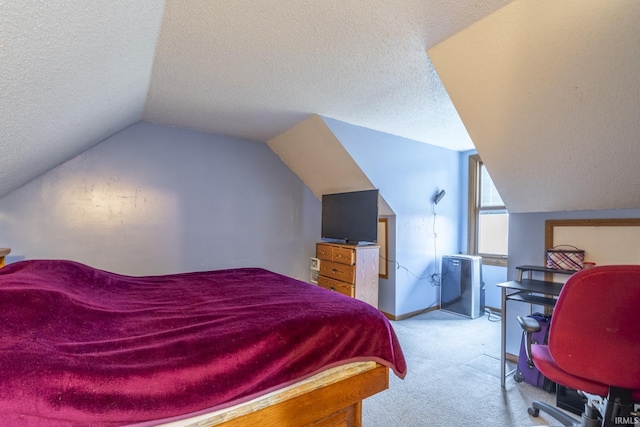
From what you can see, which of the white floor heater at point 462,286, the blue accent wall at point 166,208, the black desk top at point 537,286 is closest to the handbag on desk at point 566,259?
the black desk top at point 537,286

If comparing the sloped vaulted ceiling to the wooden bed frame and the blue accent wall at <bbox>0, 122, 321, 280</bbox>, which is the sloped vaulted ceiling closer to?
the wooden bed frame

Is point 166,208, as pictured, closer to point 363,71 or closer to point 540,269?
point 363,71

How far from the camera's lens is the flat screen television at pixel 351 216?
3.45 meters

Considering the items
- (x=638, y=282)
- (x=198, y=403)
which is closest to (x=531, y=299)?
(x=638, y=282)

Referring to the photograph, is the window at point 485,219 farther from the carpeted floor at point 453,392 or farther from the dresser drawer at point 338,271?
the dresser drawer at point 338,271

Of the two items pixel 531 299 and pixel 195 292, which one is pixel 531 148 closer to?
pixel 531 299

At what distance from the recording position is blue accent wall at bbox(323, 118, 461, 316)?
357 cm

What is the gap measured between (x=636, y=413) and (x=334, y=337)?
1288 millimetres

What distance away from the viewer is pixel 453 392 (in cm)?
215

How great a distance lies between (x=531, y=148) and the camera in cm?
215

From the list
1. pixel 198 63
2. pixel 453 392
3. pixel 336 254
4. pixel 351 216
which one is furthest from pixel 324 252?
pixel 198 63

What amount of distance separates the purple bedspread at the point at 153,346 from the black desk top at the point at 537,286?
1217 millimetres

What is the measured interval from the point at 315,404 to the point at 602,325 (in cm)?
124

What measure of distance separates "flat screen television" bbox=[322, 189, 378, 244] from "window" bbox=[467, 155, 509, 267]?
1873 millimetres
